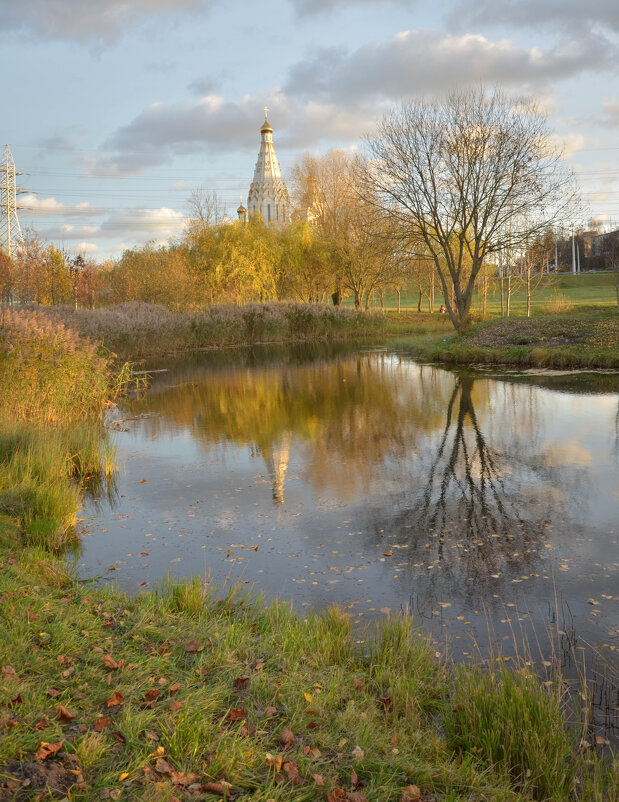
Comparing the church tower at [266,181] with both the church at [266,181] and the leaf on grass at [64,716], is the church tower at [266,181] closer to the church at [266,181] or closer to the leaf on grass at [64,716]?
the church at [266,181]

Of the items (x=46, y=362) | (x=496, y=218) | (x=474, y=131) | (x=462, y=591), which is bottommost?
(x=462, y=591)

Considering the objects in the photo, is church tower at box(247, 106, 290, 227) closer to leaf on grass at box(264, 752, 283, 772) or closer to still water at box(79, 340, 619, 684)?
still water at box(79, 340, 619, 684)

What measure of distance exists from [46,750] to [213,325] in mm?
35182

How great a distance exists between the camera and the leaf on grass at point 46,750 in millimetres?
3283

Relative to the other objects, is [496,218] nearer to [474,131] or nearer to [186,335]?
[474,131]

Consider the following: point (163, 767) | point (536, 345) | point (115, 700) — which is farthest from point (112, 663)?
point (536, 345)

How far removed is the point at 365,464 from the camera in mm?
10805

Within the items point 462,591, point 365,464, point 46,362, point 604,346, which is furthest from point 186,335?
point 462,591

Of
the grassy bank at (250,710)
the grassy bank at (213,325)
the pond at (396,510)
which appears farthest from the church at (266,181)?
the grassy bank at (250,710)

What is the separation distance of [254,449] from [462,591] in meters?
6.71

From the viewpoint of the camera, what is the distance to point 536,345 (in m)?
24.5

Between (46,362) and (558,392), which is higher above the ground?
(46,362)

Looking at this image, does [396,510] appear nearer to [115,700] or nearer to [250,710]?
[250,710]

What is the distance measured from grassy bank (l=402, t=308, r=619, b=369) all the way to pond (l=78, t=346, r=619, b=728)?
5.35 m
